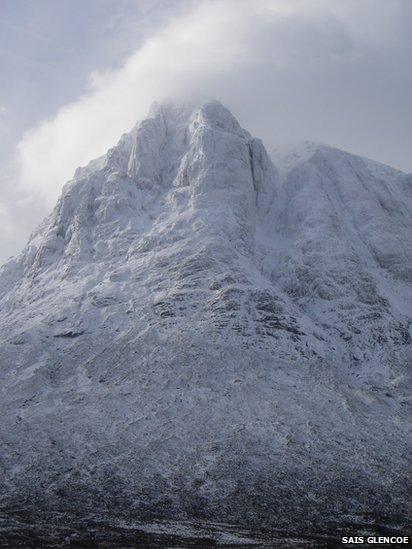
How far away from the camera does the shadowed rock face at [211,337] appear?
4531cm

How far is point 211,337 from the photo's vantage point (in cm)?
6775

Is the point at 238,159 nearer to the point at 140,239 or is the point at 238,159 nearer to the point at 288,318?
the point at 140,239

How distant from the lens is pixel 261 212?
334 ft

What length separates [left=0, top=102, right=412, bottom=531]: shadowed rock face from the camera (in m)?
45.3

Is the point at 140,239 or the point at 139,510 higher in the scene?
the point at 140,239

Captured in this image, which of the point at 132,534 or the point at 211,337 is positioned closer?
the point at 132,534

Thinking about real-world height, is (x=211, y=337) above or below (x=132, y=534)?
above

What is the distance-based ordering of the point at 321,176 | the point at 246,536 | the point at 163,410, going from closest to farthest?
the point at 246,536 → the point at 163,410 → the point at 321,176

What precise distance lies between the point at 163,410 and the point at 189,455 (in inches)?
337

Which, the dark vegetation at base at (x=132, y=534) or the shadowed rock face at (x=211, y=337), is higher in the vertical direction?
the shadowed rock face at (x=211, y=337)

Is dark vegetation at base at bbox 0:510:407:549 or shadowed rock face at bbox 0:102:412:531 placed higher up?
shadowed rock face at bbox 0:102:412:531

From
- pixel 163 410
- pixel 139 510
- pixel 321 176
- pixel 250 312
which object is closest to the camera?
pixel 139 510

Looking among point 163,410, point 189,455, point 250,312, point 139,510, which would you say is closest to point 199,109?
point 250,312

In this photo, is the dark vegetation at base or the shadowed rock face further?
the shadowed rock face
